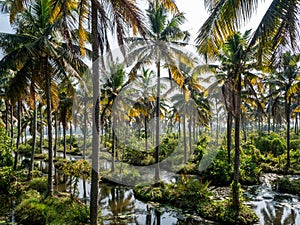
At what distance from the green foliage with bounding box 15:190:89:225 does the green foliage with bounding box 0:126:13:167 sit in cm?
541

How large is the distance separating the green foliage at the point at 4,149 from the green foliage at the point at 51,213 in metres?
5.41

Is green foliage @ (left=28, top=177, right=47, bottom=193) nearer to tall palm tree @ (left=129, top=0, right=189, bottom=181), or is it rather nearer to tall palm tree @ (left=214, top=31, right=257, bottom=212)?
tall palm tree @ (left=129, top=0, right=189, bottom=181)

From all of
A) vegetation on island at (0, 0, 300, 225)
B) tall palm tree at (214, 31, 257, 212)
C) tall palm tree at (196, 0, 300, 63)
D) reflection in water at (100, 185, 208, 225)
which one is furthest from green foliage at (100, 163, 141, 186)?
tall palm tree at (196, 0, 300, 63)

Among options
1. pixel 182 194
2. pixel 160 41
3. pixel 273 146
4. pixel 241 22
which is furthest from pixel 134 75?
pixel 273 146

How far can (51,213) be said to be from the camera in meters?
10.7

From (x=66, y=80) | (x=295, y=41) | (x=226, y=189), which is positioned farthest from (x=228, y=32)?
(x=226, y=189)

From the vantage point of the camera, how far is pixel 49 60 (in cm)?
1295

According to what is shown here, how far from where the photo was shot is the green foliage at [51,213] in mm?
10414

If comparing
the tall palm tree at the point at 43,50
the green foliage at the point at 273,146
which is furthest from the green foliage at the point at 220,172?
the green foliage at the point at 273,146

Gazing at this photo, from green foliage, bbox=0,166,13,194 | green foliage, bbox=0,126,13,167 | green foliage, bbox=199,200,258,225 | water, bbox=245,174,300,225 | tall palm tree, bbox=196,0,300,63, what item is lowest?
water, bbox=245,174,300,225

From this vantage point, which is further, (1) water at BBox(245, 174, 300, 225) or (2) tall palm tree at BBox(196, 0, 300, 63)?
(1) water at BBox(245, 174, 300, 225)

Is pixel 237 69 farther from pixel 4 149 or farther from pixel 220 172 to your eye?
pixel 4 149

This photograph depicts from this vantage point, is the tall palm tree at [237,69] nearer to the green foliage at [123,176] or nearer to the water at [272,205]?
the water at [272,205]

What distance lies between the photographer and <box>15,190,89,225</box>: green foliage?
10414mm
